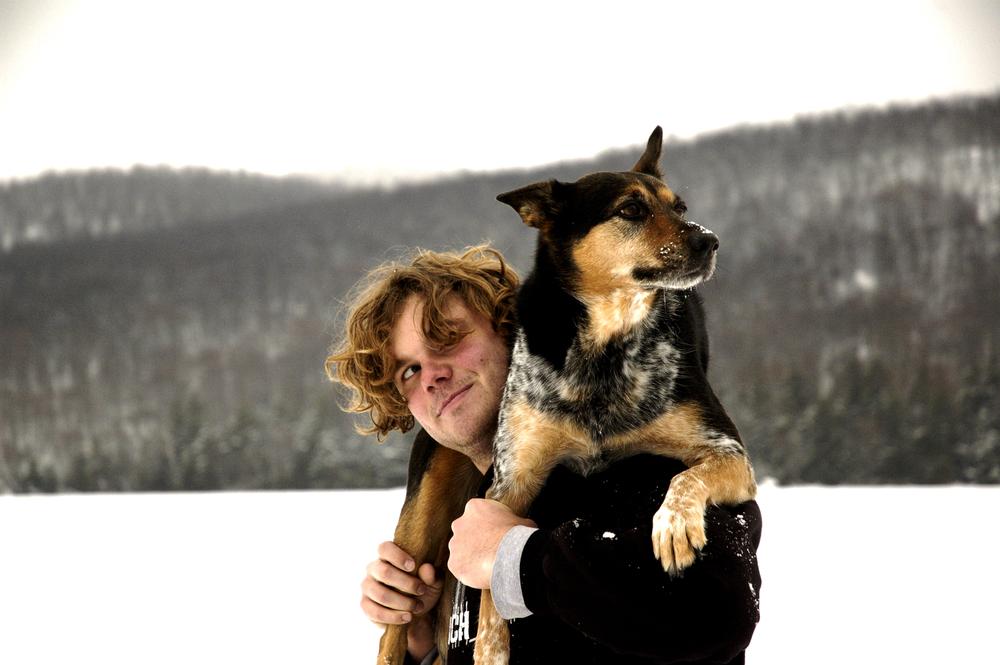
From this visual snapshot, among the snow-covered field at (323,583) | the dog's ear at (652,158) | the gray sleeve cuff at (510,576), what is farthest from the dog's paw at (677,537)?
the snow-covered field at (323,583)

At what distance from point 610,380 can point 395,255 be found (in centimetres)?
512

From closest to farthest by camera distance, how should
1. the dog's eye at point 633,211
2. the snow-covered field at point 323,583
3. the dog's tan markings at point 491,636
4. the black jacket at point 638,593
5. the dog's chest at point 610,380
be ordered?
the black jacket at point 638,593, the dog's tan markings at point 491,636, the dog's chest at point 610,380, the dog's eye at point 633,211, the snow-covered field at point 323,583

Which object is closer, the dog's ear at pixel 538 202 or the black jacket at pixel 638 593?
the black jacket at pixel 638 593

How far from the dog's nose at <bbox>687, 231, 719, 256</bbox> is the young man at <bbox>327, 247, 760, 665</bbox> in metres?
0.39

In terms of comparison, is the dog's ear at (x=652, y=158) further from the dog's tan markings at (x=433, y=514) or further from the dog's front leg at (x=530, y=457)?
the dog's tan markings at (x=433, y=514)

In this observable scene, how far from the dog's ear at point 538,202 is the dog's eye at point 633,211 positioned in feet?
0.60

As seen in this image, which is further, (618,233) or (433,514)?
(433,514)

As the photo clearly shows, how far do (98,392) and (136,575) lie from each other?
163 inches

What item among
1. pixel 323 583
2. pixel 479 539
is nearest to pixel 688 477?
pixel 479 539

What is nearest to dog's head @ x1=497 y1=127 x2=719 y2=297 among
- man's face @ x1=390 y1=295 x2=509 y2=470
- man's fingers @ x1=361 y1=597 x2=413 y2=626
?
man's face @ x1=390 y1=295 x2=509 y2=470

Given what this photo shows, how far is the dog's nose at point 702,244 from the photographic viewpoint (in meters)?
1.60

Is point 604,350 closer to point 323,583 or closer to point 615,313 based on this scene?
point 615,313

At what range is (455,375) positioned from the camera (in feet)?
5.98

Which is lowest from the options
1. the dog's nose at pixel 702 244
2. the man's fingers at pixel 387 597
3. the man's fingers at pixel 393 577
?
the man's fingers at pixel 387 597
